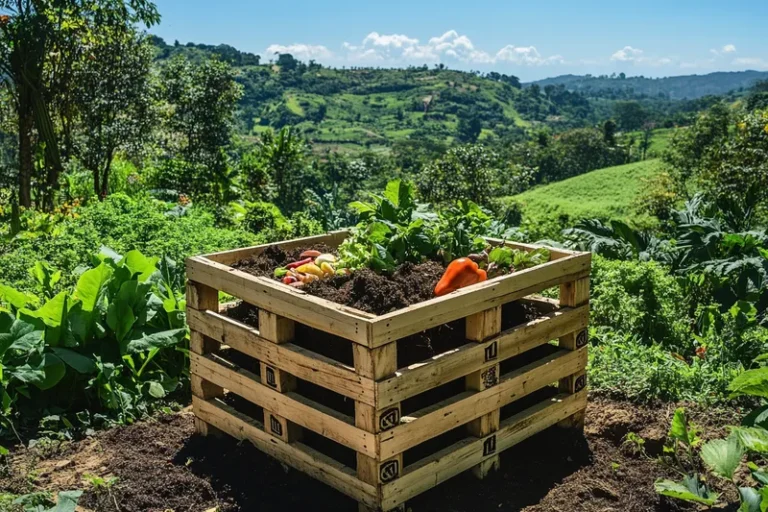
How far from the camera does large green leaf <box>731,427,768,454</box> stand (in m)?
2.83

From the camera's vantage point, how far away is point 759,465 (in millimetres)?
3875

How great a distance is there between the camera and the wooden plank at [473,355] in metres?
3.27

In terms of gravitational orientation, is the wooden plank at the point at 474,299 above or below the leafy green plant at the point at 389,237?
below

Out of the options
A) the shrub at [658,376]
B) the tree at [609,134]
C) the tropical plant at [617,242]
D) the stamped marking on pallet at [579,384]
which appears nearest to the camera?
the stamped marking on pallet at [579,384]

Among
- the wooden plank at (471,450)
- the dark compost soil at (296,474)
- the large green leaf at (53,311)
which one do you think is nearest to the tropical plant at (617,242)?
the dark compost soil at (296,474)

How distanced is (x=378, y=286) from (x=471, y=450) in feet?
3.19

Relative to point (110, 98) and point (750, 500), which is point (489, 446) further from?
point (110, 98)

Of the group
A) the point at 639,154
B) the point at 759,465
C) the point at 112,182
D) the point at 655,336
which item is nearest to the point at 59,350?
the point at 759,465

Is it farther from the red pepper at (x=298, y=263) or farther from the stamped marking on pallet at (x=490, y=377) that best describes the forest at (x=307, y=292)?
the stamped marking on pallet at (x=490, y=377)

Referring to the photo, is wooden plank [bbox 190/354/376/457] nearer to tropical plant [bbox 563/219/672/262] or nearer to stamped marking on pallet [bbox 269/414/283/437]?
stamped marking on pallet [bbox 269/414/283/437]

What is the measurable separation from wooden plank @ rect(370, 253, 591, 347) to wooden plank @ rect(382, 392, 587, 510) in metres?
0.69

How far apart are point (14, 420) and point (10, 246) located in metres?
4.86

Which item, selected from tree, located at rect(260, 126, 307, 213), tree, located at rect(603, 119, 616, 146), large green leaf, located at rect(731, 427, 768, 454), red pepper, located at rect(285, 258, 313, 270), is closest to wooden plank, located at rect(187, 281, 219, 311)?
red pepper, located at rect(285, 258, 313, 270)

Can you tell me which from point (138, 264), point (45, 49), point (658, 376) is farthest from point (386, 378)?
point (45, 49)
